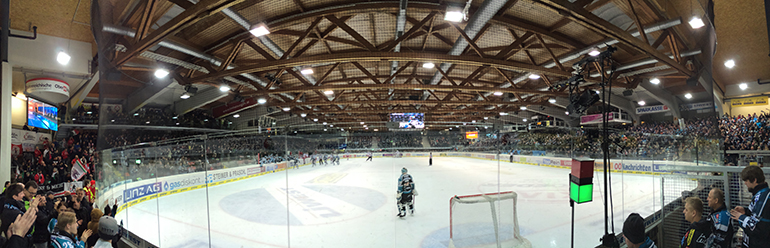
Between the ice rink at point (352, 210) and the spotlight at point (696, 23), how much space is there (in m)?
3.51

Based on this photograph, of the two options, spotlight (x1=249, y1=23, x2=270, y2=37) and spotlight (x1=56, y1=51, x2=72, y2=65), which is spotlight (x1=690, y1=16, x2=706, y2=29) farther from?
spotlight (x1=56, y1=51, x2=72, y2=65)

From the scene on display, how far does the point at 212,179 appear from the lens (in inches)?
391

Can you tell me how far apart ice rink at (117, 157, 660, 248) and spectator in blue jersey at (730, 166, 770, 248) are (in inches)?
96.5

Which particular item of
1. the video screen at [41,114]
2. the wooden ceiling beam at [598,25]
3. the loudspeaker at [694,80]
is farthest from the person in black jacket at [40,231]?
the loudspeaker at [694,80]

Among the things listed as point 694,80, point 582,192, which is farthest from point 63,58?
point 694,80

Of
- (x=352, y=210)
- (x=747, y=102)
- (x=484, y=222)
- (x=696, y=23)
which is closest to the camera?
(x=484, y=222)

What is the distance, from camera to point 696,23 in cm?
599

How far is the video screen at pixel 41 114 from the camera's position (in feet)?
40.3

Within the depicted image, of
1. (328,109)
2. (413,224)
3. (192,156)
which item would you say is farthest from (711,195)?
(328,109)

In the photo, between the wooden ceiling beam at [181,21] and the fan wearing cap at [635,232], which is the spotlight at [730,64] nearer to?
the fan wearing cap at [635,232]

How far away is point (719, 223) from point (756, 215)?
1.12 ft

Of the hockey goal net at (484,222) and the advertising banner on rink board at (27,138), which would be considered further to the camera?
the advertising banner on rink board at (27,138)

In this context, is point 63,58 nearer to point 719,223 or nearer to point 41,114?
point 41,114

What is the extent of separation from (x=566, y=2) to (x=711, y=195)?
12.9ft
